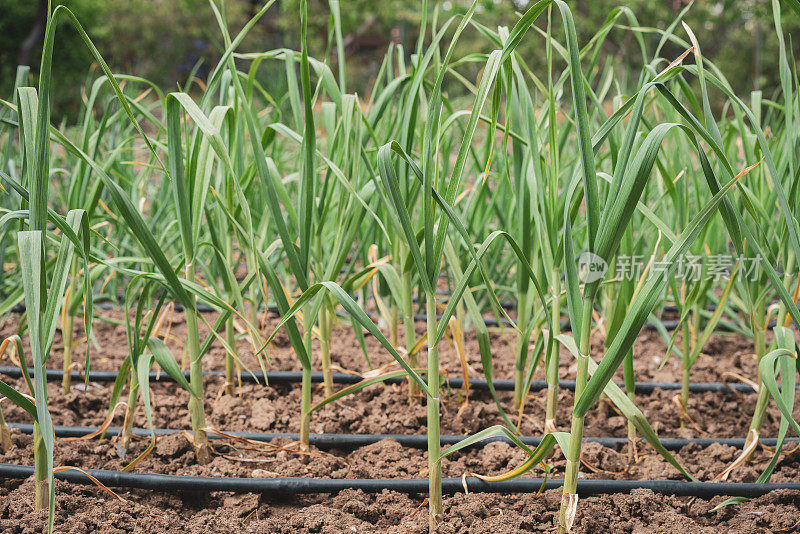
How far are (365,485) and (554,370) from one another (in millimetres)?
341

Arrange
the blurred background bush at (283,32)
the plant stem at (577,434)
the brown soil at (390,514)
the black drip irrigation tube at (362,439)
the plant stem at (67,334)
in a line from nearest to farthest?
the plant stem at (577,434)
the brown soil at (390,514)
the black drip irrigation tube at (362,439)
the plant stem at (67,334)
the blurred background bush at (283,32)

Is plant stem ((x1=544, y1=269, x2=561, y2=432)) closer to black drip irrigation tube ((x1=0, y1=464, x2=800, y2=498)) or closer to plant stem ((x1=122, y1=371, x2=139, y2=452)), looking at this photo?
black drip irrigation tube ((x1=0, y1=464, x2=800, y2=498))

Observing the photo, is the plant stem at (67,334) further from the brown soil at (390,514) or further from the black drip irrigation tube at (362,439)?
the brown soil at (390,514)

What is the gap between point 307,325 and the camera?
959mm

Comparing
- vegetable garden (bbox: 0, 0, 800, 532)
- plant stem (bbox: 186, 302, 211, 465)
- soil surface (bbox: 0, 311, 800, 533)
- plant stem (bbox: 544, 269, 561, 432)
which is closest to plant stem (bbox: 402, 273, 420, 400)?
vegetable garden (bbox: 0, 0, 800, 532)

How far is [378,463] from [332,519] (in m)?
0.17

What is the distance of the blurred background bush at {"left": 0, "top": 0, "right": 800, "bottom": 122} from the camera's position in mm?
6953

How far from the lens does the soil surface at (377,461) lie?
34.4 inches

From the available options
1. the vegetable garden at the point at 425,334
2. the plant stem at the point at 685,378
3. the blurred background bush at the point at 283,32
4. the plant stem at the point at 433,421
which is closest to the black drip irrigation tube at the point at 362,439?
the vegetable garden at the point at 425,334

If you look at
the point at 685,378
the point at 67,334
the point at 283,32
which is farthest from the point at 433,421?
the point at 283,32

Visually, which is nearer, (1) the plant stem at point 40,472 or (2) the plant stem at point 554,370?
(1) the plant stem at point 40,472

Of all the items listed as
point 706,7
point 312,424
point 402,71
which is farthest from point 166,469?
point 706,7

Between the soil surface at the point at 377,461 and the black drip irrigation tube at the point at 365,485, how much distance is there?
0.02 metres

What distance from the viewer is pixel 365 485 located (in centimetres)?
96
